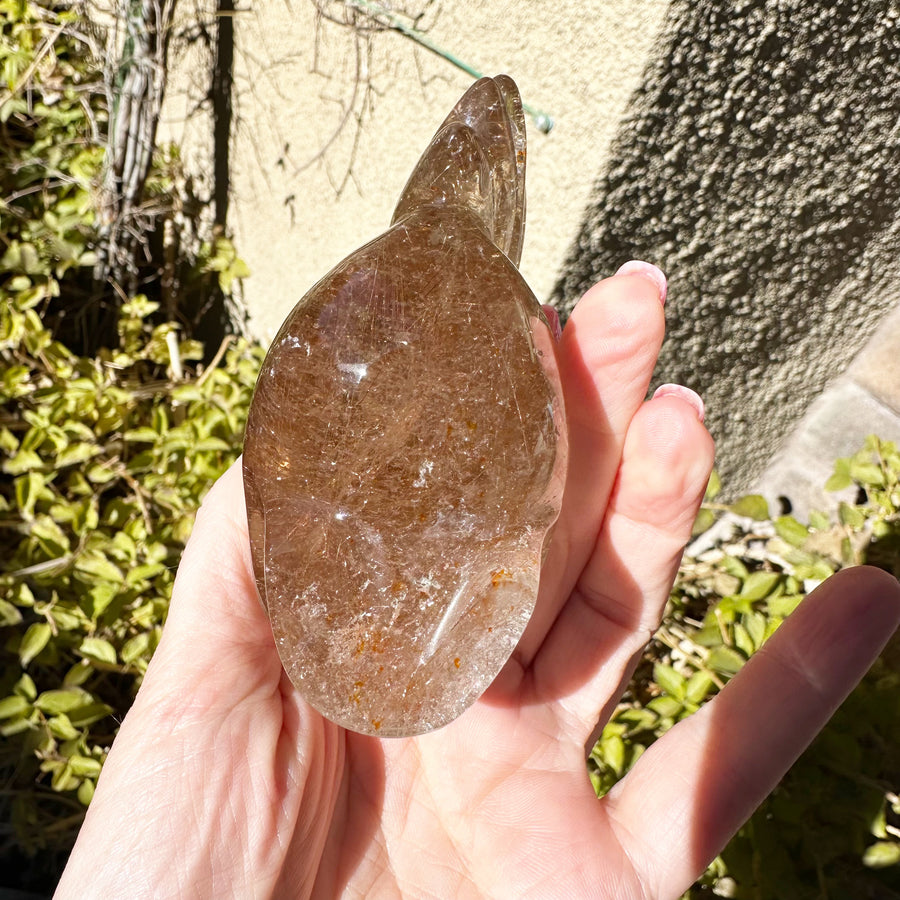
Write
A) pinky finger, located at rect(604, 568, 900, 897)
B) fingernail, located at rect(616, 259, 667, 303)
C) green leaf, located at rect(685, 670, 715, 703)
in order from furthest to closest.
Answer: green leaf, located at rect(685, 670, 715, 703)
fingernail, located at rect(616, 259, 667, 303)
pinky finger, located at rect(604, 568, 900, 897)

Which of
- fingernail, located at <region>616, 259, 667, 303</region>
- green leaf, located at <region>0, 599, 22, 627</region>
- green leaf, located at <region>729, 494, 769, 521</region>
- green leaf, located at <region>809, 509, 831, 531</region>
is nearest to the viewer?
fingernail, located at <region>616, 259, 667, 303</region>

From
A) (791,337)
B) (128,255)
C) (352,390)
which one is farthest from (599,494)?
(128,255)

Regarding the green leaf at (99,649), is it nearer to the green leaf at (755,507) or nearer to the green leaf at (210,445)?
the green leaf at (210,445)

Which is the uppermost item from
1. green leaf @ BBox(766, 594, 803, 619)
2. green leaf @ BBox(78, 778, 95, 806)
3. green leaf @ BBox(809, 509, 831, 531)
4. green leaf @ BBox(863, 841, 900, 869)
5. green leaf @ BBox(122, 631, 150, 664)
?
green leaf @ BBox(809, 509, 831, 531)

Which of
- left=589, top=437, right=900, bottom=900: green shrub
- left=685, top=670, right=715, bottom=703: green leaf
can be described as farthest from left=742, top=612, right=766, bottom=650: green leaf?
left=685, top=670, right=715, bottom=703: green leaf

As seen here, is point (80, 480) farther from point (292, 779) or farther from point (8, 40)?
point (8, 40)

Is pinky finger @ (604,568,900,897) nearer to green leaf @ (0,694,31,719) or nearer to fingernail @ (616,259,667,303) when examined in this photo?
fingernail @ (616,259,667,303)
